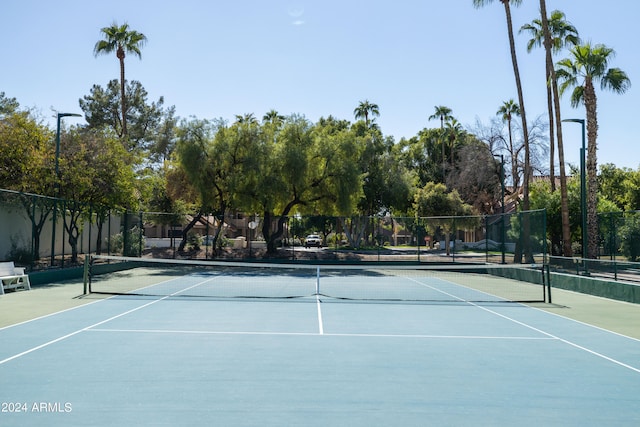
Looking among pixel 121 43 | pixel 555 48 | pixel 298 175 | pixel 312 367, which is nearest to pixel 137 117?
pixel 121 43

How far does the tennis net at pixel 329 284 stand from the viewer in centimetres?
1754

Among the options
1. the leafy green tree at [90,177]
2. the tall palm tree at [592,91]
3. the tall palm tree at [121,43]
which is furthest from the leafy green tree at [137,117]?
the tall palm tree at [592,91]

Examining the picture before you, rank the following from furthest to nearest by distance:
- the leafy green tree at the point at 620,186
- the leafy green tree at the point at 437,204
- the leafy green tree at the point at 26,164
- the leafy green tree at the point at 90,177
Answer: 1. the leafy green tree at the point at 620,186
2. the leafy green tree at the point at 437,204
3. the leafy green tree at the point at 90,177
4. the leafy green tree at the point at 26,164

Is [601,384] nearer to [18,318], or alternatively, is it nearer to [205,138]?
[18,318]

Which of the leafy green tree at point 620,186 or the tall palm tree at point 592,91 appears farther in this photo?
the leafy green tree at point 620,186

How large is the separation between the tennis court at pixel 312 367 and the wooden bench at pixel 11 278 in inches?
177

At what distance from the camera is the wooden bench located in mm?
17406

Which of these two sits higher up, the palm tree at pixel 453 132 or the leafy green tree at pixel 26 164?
the palm tree at pixel 453 132

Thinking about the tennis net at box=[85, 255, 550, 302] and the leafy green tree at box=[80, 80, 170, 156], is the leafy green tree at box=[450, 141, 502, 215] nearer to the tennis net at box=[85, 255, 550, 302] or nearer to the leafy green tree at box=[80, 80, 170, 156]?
the tennis net at box=[85, 255, 550, 302]

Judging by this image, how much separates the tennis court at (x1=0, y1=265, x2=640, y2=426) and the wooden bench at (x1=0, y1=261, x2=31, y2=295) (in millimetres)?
4497

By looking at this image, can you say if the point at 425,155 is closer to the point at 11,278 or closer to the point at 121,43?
the point at 121,43

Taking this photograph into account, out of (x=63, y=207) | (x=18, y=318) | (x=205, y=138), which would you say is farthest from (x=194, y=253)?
(x=18, y=318)

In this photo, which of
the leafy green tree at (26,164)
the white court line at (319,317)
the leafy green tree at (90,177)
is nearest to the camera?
the white court line at (319,317)

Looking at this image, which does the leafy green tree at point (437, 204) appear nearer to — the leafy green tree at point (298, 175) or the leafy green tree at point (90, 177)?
the leafy green tree at point (298, 175)
